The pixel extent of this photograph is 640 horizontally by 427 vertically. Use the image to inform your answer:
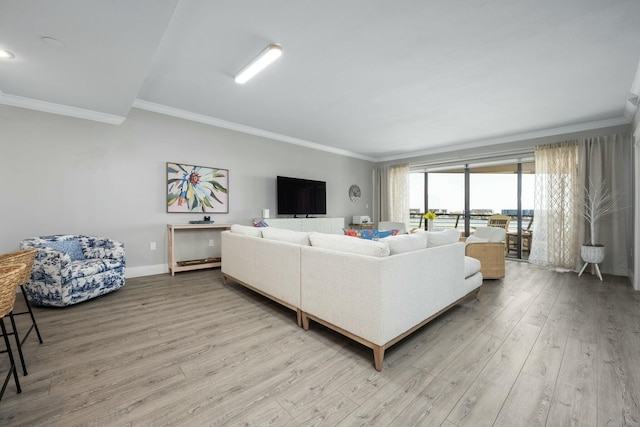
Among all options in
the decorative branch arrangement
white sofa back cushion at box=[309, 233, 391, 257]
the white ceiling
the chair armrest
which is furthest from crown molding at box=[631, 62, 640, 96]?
the chair armrest

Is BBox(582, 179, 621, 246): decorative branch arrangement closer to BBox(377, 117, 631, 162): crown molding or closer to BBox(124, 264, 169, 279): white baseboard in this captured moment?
BBox(377, 117, 631, 162): crown molding

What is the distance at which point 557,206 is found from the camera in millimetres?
4703

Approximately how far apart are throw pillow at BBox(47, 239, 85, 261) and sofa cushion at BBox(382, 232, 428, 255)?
3.67 metres

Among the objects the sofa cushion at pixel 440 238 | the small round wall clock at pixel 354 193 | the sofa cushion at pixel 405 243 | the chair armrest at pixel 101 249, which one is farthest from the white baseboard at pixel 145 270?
the small round wall clock at pixel 354 193

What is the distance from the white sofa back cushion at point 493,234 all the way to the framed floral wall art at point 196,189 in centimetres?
437

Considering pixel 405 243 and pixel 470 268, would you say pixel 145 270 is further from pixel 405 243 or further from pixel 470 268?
pixel 470 268

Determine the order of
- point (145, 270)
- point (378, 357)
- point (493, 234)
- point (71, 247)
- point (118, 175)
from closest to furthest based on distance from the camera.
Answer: point (378, 357), point (71, 247), point (118, 175), point (145, 270), point (493, 234)

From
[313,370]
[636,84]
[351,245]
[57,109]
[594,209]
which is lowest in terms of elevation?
[313,370]

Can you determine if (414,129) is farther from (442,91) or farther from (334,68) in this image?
(334,68)

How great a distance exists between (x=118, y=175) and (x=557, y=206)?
719 cm

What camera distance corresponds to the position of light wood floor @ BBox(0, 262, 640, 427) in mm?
1345

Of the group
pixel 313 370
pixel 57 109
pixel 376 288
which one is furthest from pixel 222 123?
pixel 313 370

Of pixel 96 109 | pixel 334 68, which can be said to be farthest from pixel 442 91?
pixel 96 109

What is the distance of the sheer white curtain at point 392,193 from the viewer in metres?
6.99
